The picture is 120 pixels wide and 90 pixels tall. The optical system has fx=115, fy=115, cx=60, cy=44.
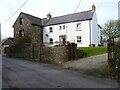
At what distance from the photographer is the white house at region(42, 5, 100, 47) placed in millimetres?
22969

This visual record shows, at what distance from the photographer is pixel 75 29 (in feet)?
80.1

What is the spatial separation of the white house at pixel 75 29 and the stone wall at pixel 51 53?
5003mm

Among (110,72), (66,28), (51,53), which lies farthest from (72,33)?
(110,72)

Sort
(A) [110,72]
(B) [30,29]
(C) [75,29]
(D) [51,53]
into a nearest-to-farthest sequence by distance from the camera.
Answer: (A) [110,72] < (D) [51,53] < (C) [75,29] < (B) [30,29]

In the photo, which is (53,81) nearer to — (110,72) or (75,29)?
(110,72)

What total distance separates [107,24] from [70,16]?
45.8ft

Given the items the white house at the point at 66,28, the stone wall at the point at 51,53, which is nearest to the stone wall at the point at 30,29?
the white house at the point at 66,28

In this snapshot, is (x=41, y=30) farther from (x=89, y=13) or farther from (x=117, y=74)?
(x=117, y=74)

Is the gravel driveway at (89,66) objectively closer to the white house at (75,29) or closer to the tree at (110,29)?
the white house at (75,29)

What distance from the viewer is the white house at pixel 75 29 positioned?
904 inches

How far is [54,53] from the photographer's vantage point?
44.8 feet

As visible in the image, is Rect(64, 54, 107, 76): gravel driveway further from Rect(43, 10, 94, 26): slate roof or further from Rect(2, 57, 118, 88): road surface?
Rect(43, 10, 94, 26): slate roof

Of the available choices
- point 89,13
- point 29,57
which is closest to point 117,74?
point 29,57

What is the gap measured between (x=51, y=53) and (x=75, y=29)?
39.6ft
